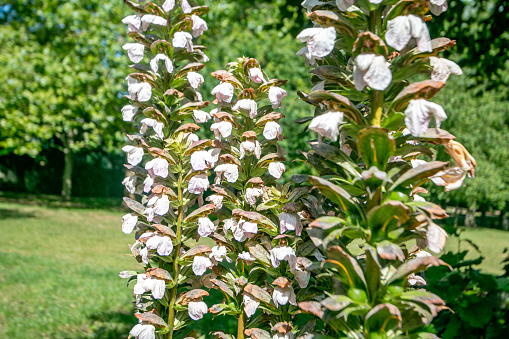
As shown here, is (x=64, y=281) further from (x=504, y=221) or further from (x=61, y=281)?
(x=504, y=221)

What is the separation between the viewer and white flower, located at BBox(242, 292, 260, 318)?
1.23m

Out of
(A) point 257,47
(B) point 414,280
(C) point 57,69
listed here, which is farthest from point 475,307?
(C) point 57,69

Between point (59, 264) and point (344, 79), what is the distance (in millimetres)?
9268

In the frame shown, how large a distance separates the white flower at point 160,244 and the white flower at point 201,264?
10 cm

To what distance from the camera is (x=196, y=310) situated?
56.8 inches

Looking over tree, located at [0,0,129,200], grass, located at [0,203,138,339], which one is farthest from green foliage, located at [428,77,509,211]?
grass, located at [0,203,138,339]

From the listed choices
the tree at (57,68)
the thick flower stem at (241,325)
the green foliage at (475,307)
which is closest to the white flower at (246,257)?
the thick flower stem at (241,325)

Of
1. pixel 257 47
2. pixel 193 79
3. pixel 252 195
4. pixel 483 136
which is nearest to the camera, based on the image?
pixel 252 195

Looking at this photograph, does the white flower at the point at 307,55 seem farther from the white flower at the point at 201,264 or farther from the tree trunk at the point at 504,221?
the tree trunk at the point at 504,221

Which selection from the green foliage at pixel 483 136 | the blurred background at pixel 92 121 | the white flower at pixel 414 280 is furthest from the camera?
the green foliage at pixel 483 136

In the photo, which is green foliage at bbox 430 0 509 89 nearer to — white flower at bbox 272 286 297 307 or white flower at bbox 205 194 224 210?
white flower at bbox 205 194 224 210

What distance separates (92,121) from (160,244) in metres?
16.8

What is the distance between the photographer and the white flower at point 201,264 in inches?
54.4

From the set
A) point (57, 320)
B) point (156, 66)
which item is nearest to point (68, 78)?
point (57, 320)
